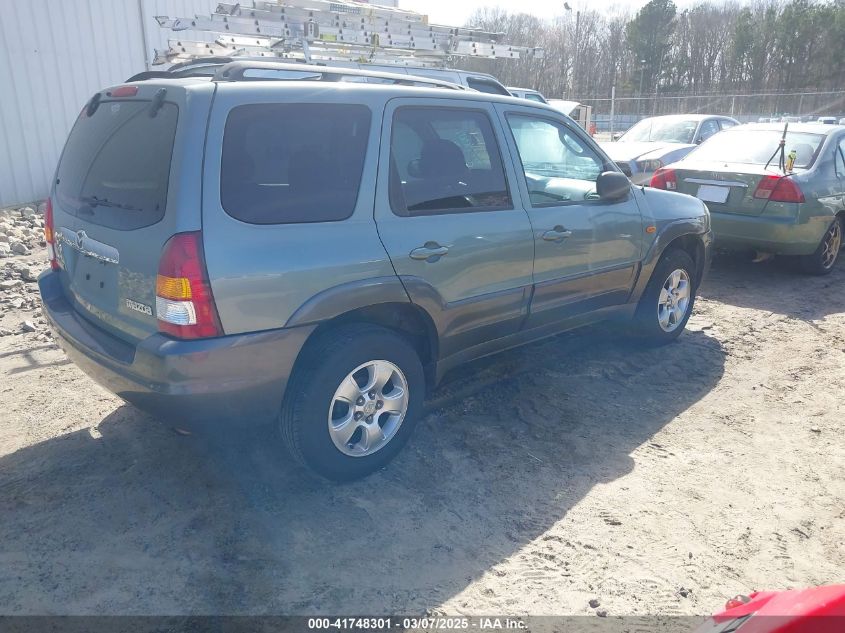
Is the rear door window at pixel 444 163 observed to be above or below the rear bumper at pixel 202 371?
above

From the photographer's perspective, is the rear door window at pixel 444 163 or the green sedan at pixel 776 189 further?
the green sedan at pixel 776 189

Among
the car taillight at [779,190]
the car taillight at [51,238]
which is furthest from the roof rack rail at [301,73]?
the car taillight at [779,190]

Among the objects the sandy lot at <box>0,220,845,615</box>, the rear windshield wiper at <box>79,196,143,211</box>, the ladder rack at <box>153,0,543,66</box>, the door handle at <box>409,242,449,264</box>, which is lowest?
the sandy lot at <box>0,220,845,615</box>

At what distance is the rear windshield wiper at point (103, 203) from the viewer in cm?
297

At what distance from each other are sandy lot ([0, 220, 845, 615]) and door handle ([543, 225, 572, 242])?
1.04m

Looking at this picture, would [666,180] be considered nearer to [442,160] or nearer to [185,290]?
[442,160]

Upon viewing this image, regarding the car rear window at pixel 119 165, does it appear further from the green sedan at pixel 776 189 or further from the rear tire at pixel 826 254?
the rear tire at pixel 826 254

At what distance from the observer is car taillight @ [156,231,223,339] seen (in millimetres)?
2664

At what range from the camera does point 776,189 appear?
22.8 feet

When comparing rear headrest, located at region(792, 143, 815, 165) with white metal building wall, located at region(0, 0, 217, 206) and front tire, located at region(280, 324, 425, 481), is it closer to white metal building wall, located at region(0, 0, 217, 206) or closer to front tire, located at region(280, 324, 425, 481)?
front tire, located at region(280, 324, 425, 481)

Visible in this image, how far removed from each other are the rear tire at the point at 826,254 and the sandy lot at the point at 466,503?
305 centimetres

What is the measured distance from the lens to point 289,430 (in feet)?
10.2

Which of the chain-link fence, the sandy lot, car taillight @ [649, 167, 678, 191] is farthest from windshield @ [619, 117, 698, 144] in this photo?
the chain-link fence

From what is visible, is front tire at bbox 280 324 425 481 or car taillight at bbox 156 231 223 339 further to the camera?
front tire at bbox 280 324 425 481
